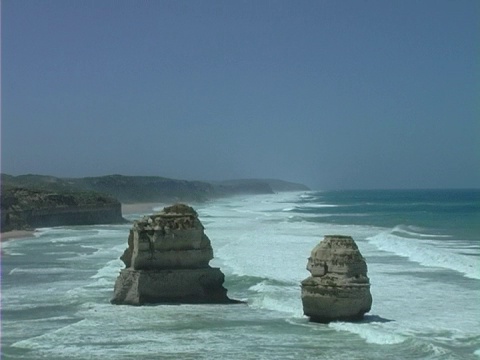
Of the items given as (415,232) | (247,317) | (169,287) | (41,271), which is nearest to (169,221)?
(169,287)

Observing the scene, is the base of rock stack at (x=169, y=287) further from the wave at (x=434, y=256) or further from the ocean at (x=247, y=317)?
the wave at (x=434, y=256)

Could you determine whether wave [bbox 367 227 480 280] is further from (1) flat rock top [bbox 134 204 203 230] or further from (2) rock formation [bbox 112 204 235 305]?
(1) flat rock top [bbox 134 204 203 230]

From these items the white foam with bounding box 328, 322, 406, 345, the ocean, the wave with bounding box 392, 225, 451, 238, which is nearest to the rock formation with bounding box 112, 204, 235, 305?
the ocean

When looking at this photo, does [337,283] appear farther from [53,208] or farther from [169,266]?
[53,208]

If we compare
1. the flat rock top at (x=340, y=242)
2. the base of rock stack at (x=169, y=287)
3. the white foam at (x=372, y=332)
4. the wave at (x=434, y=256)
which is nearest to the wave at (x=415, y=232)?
the wave at (x=434, y=256)

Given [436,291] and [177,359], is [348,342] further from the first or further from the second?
[436,291]

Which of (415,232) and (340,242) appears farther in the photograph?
(415,232)
